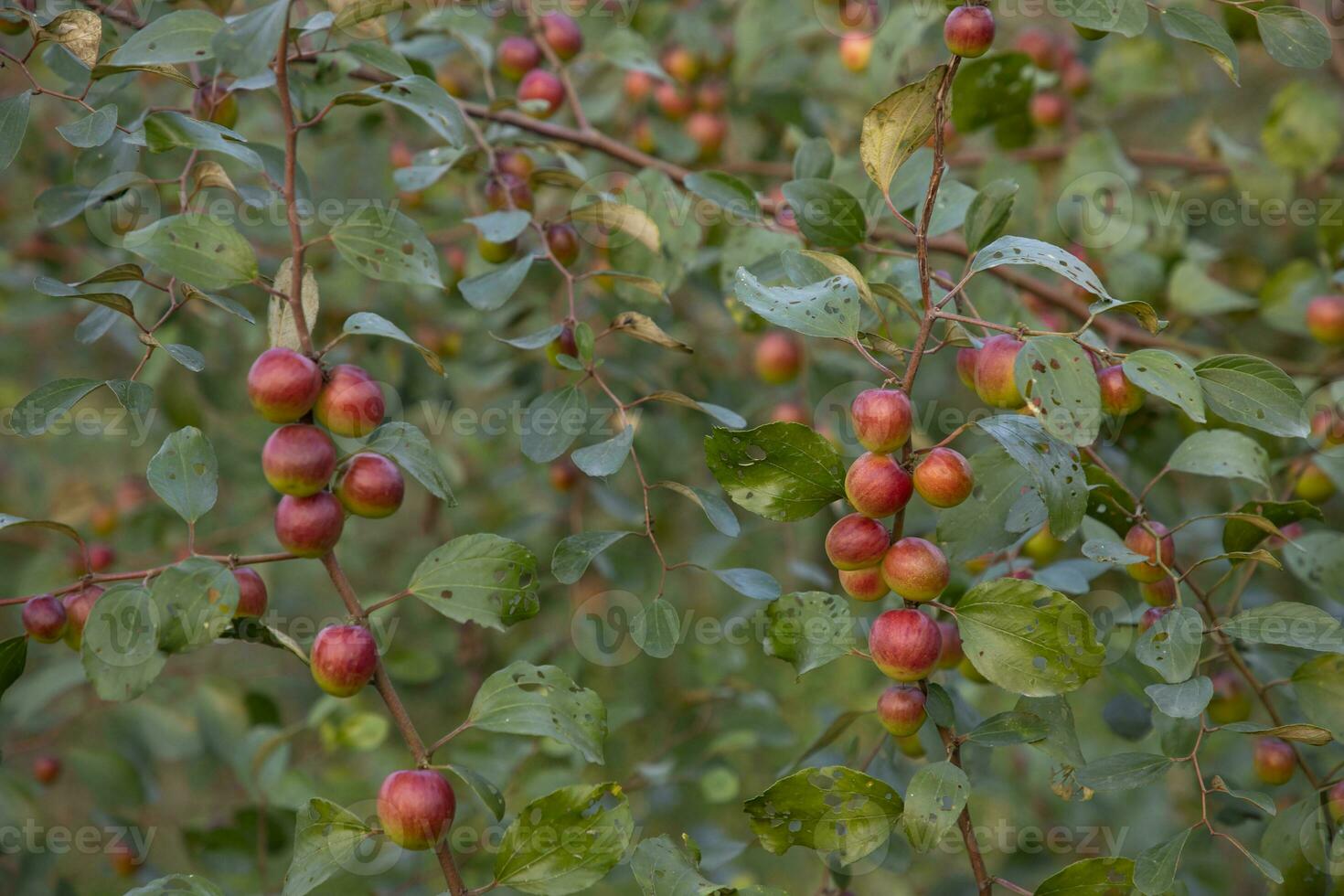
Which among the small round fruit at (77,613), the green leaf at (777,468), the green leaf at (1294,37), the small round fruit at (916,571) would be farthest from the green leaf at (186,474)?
the green leaf at (1294,37)

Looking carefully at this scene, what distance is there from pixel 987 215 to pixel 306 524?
1.89 feet

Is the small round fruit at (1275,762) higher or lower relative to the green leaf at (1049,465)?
lower

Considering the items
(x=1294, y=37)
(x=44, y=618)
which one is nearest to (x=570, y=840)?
(x=44, y=618)

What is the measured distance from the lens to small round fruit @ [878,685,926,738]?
0.77m

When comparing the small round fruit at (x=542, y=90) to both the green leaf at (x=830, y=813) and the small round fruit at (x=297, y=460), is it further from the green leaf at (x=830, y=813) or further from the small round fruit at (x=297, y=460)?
the green leaf at (x=830, y=813)

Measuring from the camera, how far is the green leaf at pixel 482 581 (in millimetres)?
791

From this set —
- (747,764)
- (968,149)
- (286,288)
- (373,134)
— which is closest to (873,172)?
(286,288)

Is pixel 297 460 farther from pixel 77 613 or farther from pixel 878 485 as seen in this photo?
pixel 878 485

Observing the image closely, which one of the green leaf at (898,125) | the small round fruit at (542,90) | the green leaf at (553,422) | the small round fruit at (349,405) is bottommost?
the green leaf at (553,422)

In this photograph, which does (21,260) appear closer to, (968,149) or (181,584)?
(181,584)

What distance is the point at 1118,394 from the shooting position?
80 cm

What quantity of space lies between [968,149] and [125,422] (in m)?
1.47

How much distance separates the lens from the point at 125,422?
1.48 meters

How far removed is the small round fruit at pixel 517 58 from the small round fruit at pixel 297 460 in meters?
0.75
